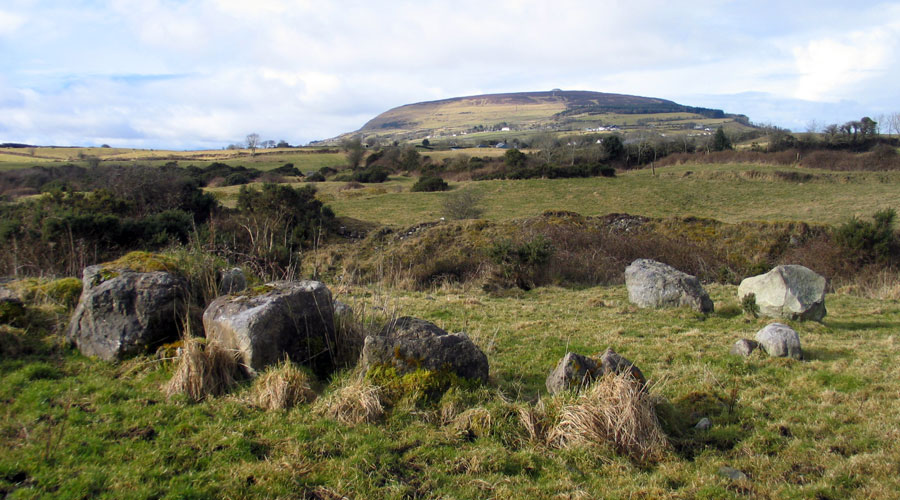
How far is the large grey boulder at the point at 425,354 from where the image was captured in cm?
527

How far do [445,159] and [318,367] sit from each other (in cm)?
5954

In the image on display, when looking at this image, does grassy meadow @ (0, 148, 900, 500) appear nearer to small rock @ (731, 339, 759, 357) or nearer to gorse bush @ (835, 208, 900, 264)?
A: small rock @ (731, 339, 759, 357)

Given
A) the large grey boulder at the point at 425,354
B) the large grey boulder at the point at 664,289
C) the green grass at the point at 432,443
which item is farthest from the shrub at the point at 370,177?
the large grey boulder at the point at 425,354

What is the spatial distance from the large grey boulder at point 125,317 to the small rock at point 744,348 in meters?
7.42

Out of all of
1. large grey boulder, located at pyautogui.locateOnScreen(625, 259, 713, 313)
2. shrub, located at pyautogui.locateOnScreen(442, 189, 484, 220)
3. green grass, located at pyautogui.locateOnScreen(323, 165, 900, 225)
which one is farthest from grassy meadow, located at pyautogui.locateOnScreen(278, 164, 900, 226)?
large grey boulder, located at pyautogui.locateOnScreen(625, 259, 713, 313)

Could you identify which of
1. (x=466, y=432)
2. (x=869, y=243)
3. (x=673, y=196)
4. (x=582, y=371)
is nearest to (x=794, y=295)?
(x=582, y=371)

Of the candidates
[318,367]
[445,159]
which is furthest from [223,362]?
[445,159]

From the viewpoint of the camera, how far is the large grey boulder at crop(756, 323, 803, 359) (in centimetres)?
698

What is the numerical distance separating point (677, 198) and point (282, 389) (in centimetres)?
3675

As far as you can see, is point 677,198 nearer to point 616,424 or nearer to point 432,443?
point 616,424

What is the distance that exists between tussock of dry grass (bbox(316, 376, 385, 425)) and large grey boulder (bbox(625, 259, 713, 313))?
7545mm

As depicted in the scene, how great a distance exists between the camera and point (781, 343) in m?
7.01

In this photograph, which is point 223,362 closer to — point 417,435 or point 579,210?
point 417,435

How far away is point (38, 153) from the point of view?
7412 centimetres
